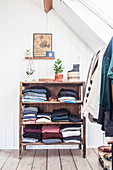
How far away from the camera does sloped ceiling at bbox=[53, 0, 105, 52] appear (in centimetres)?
225

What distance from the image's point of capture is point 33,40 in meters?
2.76

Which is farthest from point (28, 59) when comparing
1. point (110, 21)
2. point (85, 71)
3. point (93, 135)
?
point (93, 135)

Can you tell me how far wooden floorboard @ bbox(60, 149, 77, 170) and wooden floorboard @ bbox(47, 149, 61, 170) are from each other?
6 centimetres

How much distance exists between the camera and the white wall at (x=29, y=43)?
8.92 feet

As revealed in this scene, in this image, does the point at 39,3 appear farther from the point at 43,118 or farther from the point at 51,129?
the point at 51,129

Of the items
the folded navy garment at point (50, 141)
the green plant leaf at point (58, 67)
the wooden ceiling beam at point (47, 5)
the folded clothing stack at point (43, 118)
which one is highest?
the wooden ceiling beam at point (47, 5)

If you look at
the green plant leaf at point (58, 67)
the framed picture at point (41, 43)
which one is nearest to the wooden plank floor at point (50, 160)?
the green plant leaf at point (58, 67)

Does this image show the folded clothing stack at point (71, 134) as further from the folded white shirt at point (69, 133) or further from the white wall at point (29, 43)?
the white wall at point (29, 43)

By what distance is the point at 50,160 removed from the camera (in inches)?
87.7

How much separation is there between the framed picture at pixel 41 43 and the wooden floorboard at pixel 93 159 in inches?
67.5

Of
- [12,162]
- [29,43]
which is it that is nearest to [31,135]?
[12,162]

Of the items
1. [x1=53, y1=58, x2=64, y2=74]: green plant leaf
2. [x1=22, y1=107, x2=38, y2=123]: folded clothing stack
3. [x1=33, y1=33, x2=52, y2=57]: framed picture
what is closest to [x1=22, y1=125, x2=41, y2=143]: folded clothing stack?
[x1=22, y1=107, x2=38, y2=123]: folded clothing stack

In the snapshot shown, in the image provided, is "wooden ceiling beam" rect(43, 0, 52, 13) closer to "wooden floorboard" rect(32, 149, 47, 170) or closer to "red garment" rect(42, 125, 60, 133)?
"red garment" rect(42, 125, 60, 133)

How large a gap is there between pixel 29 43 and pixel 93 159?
201 centimetres
